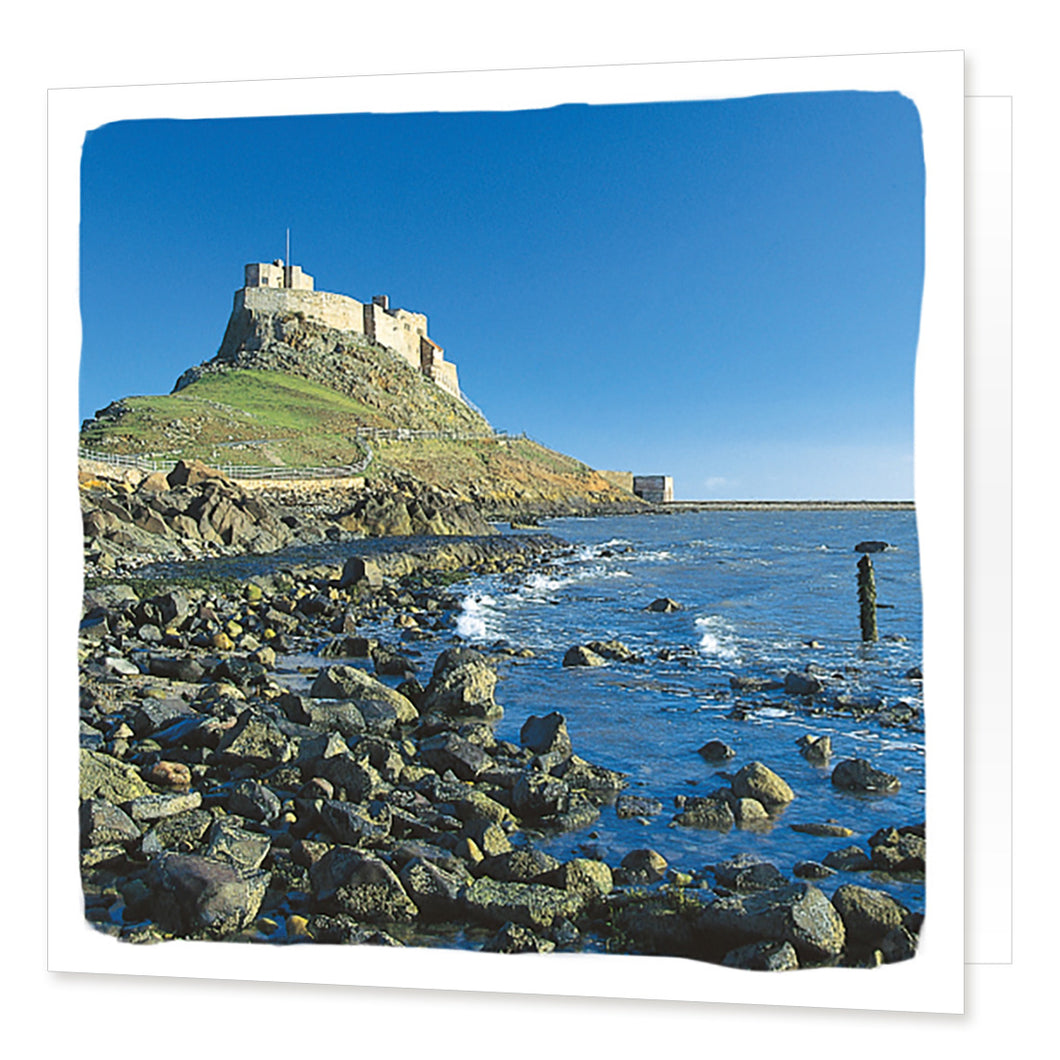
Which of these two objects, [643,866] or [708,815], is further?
[708,815]

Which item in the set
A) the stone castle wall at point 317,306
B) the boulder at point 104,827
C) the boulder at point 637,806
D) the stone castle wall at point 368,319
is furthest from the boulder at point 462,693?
the stone castle wall at point 317,306

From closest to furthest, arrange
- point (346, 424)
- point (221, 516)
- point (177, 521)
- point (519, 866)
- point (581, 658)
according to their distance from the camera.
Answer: point (519, 866)
point (581, 658)
point (177, 521)
point (221, 516)
point (346, 424)

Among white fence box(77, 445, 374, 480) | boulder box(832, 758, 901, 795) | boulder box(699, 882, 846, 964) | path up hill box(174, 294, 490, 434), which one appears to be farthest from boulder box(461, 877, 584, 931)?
path up hill box(174, 294, 490, 434)

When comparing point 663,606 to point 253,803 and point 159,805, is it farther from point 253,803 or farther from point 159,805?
point 159,805

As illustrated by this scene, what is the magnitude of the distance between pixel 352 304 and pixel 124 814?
2894 inches

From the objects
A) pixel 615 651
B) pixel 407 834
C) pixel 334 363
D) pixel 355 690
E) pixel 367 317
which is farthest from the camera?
pixel 367 317

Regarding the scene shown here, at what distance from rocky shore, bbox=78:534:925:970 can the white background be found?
29cm

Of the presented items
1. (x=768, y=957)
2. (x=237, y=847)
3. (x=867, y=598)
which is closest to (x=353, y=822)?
(x=237, y=847)

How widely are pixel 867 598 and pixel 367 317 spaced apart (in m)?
69.6

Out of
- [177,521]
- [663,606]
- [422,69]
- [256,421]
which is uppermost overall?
[256,421]

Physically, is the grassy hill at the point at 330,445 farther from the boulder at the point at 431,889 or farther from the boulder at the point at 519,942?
the boulder at the point at 519,942

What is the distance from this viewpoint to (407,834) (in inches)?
171

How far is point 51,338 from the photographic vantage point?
4355 mm

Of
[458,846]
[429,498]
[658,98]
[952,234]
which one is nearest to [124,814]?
[458,846]
